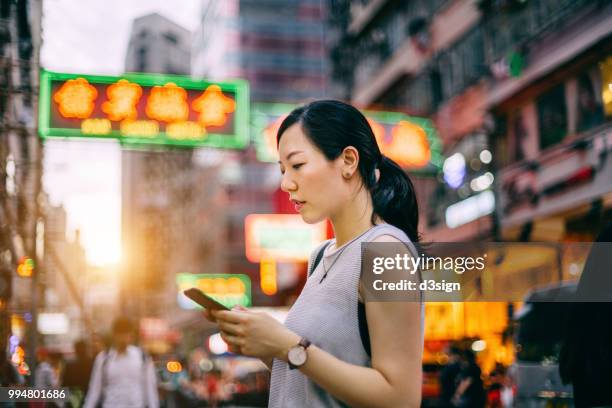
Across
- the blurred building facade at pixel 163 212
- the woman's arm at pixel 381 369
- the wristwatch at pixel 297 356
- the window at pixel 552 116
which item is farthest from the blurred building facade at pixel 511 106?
the blurred building facade at pixel 163 212

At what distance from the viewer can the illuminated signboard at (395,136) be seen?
12.2 m

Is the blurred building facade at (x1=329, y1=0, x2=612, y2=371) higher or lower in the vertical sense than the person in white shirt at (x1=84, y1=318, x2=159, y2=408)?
higher

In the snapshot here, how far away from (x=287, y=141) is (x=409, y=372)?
23.5 inches

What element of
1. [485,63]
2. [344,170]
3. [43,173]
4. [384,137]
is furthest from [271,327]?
[485,63]

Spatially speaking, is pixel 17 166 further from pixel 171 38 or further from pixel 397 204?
pixel 171 38

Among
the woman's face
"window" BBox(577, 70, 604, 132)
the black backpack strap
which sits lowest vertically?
the black backpack strap

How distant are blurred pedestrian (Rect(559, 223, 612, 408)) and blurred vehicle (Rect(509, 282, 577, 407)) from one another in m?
4.79

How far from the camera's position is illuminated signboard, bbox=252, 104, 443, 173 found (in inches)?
482

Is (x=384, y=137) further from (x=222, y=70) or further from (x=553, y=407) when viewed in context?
(x=222, y=70)

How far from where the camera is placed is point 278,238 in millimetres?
22828

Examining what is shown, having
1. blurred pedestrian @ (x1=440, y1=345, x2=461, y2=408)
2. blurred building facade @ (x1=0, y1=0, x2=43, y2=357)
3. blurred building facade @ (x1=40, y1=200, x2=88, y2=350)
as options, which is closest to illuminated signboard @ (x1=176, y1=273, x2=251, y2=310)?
blurred building facade @ (x1=40, y1=200, x2=88, y2=350)

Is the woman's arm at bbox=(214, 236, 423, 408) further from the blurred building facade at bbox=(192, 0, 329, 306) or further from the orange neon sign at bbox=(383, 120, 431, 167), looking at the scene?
the blurred building facade at bbox=(192, 0, 329, 306)

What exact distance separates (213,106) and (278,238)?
1345 cm

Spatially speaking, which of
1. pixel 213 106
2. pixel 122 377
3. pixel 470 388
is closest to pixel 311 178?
pixel 122 377
